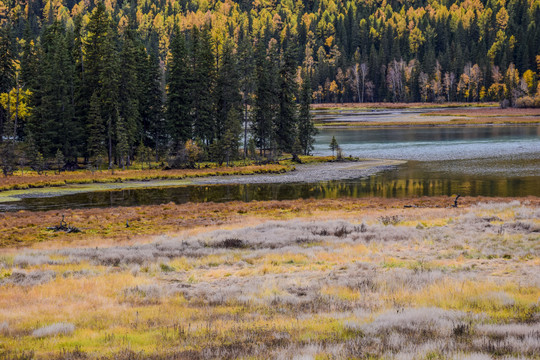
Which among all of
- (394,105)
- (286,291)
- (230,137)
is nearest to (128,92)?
(230,137)

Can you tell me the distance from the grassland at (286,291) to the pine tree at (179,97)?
41.0 meters

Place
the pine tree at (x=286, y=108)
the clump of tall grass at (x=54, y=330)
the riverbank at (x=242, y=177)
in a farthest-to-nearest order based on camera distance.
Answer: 1. the pine tree at (x=286, y=108)
2. the riverbank at (x=242, y=177)
3. the clump of tall grass at (x=54, y=330)

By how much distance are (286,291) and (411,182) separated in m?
39.3

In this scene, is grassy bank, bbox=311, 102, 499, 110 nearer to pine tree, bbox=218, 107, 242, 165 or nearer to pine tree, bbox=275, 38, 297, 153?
pine tree, bbox=275, 38, 297, 153

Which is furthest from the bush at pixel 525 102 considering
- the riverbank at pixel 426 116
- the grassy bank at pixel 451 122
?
the grassy bank at pixel 451 122

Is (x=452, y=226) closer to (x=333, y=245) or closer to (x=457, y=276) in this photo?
(x=333, y=245)

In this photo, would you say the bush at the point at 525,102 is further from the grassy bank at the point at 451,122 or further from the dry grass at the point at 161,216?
the dry grass at the point at 161,216

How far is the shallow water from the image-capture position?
1695 inches

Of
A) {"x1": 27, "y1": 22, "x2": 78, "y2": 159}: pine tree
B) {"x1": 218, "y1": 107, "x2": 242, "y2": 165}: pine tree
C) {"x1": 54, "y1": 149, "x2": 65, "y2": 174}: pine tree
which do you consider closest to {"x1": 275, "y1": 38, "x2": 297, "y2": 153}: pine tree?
{"x1": 218, "y1": 107, "x2": 242, "y2": 165}: pine tree

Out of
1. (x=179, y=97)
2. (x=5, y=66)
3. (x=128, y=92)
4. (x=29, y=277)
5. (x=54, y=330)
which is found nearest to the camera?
(x=54, y=330)

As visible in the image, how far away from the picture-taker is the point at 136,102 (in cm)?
6278

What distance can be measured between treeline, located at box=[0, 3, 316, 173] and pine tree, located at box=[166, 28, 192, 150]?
0.43ft

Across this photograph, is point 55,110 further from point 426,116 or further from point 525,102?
point 525,102

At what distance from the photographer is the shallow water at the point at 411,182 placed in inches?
1695
